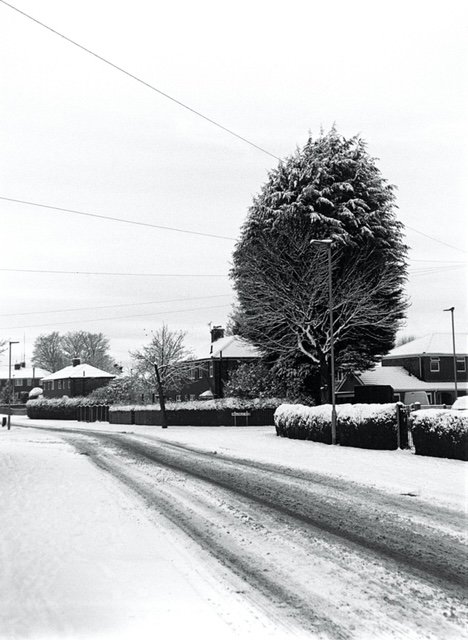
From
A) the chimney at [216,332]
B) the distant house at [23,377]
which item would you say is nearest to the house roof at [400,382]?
the chimney at [216,332]

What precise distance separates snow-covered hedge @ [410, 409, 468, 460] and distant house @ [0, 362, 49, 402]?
101 m

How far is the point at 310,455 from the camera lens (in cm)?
2202

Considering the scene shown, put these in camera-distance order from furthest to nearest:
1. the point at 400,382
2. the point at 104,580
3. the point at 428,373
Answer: the point at 428,373 → the point at 400,382 → the point at 104,580

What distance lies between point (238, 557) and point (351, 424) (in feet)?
55.7

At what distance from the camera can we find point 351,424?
24.6 metres

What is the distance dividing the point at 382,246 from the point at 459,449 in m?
21.7

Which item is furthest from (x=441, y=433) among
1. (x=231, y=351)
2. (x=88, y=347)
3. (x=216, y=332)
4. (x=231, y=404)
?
(x=88, y=347)

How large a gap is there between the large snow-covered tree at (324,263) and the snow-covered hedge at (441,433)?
14951 mm

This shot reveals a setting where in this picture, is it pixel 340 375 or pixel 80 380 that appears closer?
pixel 340 375

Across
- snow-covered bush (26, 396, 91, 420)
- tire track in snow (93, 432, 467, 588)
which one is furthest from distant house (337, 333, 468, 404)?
tire track in snow (93, 432, 467, 588)

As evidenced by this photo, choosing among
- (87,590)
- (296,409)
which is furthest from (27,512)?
(296,409)

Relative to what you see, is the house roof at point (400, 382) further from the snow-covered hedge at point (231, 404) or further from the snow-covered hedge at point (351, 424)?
the snow-covered hedge at point (351, 424)

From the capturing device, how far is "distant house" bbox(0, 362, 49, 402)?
11631 centimetres

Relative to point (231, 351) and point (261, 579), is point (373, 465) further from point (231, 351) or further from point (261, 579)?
point (231, 351)
